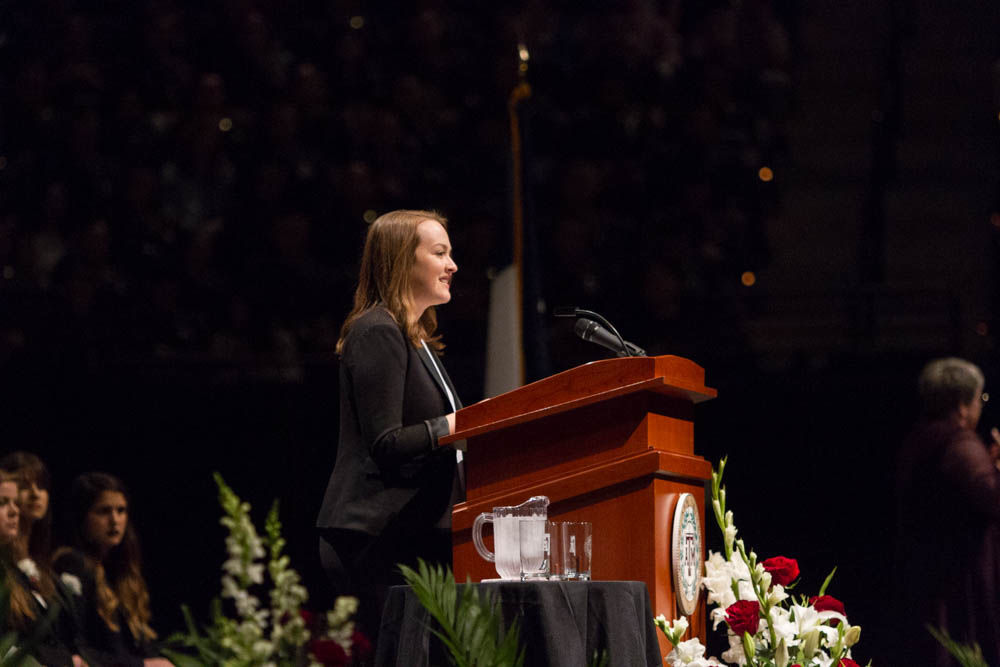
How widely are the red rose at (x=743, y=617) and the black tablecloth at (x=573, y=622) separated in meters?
0.18

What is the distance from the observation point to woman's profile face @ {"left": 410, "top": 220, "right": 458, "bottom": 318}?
2.53m

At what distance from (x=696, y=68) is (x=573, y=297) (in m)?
1.43

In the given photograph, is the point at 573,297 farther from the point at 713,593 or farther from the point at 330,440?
the point at 713,593

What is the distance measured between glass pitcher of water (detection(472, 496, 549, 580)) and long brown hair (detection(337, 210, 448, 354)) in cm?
49

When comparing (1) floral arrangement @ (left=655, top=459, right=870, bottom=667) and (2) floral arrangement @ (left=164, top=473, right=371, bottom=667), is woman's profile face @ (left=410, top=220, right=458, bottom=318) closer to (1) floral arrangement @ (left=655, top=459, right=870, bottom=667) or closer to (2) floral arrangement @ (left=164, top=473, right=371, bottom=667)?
(1) floral arrangement @ (left=655, top=459, right=870, bottom=667)

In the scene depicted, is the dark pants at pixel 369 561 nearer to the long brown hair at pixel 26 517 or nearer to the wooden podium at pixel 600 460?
the wooden podium at pixel 600 460

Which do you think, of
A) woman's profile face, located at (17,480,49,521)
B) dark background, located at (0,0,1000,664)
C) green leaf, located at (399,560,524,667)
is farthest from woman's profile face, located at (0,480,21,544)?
green leaf, located at (399,560,524,667)

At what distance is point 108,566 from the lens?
13.8ft

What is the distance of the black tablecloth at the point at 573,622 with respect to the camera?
201 centimetres

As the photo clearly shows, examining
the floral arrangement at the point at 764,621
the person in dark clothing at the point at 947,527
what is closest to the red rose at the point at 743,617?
the floral arrangement at the point at 764,621

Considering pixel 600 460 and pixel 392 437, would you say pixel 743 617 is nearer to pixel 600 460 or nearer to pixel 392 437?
pixel 600 460

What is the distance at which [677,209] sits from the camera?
5.90 meters

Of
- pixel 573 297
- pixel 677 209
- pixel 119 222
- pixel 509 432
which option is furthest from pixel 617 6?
pixel 509 432

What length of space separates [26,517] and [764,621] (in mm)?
2584
